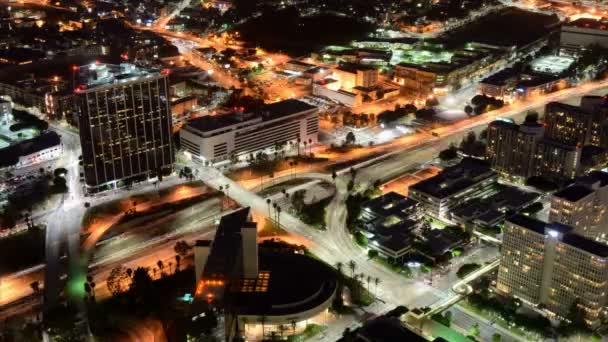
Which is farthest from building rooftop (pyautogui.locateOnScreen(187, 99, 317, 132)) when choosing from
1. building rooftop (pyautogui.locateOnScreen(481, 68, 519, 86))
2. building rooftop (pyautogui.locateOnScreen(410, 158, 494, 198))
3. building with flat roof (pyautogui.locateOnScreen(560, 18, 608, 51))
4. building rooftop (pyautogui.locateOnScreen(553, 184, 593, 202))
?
building with flat roof (pyautogui.locateOnScreen(560, 18, 608, 51))

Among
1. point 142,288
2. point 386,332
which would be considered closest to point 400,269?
point 386,332

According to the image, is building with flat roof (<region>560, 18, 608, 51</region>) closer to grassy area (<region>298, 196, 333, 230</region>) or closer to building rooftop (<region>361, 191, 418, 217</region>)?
building rooftop (<region>361, 191, 418, 217</region>)

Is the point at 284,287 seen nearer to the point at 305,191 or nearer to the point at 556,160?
the point at 305,191

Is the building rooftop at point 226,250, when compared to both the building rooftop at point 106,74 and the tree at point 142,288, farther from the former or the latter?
the building rooftop at point 106,74

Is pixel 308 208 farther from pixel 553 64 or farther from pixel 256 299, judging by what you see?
pixel 553 64

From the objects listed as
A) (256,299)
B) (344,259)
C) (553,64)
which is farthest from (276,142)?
(553,64)
